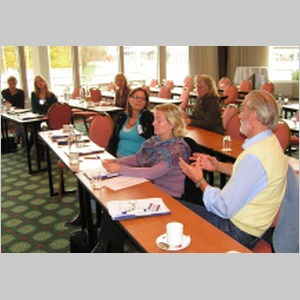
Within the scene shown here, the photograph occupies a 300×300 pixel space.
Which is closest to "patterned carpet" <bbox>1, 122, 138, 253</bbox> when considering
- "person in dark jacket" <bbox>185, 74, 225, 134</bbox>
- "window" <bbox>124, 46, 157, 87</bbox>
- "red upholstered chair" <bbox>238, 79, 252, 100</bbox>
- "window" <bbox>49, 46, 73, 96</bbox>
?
"person in dark jacket" <bbox>185, 74, 225, 134</bbox>

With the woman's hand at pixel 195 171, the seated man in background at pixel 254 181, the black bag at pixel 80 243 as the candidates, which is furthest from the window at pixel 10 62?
the seated man in background at pixel 254 181

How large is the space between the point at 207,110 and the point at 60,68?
6755 mm

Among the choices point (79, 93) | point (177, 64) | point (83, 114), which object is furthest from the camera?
point (177, 64)

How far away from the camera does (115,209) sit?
6.74 feet

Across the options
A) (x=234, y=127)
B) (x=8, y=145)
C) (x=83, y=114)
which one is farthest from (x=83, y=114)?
(x=234, y=127)

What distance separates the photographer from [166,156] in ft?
8.52

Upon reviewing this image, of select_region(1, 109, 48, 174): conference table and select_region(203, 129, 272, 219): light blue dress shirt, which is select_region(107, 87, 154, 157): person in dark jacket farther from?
select_region(1, 109, 48, 174): conference table

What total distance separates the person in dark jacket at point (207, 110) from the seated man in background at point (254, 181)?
260cm

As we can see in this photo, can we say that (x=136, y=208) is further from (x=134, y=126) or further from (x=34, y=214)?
(x=34, y=214)

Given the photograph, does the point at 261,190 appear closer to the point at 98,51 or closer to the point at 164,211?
the point at 164,211

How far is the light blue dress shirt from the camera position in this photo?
1.82 meters

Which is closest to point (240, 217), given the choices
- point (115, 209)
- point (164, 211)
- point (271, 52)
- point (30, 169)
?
point (164, 211)

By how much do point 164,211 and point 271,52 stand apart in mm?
12212

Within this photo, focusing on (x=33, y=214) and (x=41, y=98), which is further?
(x=41, y=98)
